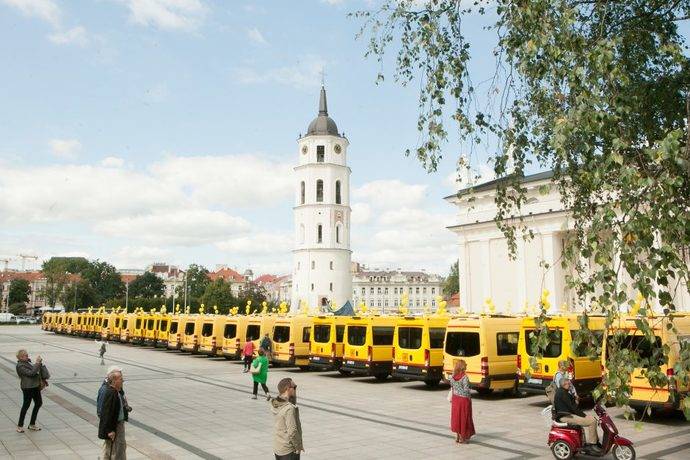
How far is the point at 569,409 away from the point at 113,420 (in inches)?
272

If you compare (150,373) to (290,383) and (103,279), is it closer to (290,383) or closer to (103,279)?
(290,383)

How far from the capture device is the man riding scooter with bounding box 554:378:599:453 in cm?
984

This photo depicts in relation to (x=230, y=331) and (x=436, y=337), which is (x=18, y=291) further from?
(x=436, y=337)

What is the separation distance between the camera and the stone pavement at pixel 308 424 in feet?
35.0

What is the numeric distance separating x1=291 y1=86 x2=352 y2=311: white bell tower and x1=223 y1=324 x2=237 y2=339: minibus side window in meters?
55.1

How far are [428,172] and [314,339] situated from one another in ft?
60.0

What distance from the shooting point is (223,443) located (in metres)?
11.3

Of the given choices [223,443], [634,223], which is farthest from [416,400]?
[634,223]

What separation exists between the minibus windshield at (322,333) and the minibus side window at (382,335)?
2.79 metres

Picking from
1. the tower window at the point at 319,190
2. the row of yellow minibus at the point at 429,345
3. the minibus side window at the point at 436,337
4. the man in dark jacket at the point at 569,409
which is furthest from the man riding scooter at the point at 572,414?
the tower window at the point at 319,190

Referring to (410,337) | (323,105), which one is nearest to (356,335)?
(410,337)

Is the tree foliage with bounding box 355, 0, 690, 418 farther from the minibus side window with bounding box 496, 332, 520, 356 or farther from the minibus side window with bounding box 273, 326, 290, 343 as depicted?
the minibus side window with bounding box 273, 326, 290, 343

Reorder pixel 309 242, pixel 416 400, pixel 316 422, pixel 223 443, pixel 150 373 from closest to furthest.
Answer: pixel 223 443
pixel 316 422
pixel 416 400
pixel 150 373
pixel 309 242

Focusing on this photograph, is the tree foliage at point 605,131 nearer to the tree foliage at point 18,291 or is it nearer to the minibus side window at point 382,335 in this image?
the minibus side window at point 382,335
